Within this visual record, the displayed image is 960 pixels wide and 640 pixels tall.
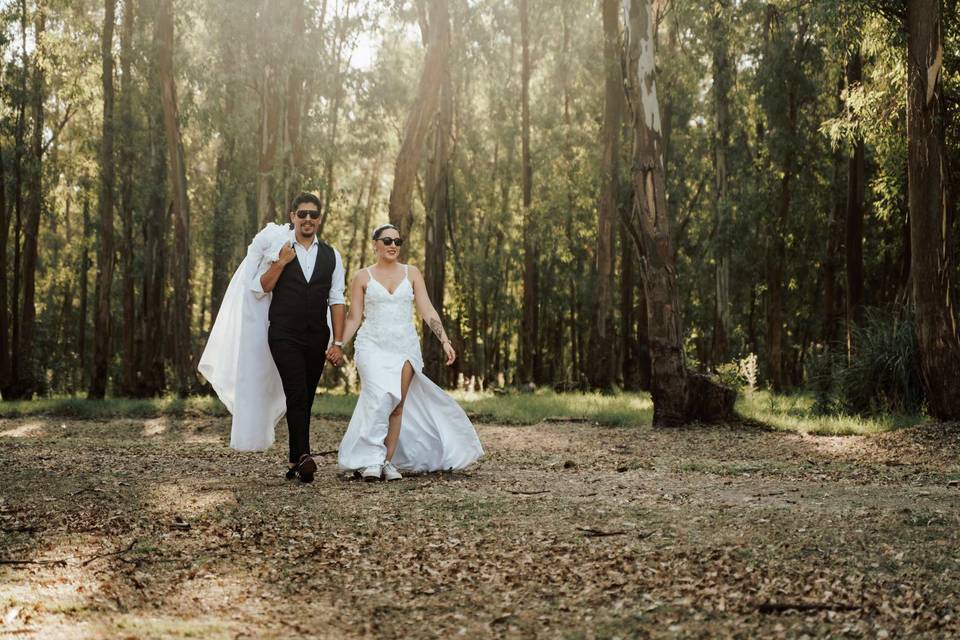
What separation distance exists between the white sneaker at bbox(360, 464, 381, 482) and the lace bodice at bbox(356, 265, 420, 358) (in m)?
0.99

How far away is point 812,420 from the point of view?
13703 millimetres

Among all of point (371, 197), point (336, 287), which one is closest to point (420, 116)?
point (336, 287)

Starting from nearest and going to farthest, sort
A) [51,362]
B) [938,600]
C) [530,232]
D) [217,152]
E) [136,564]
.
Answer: [938,600]
[136,564]
[530,232]
[217,152]
[51,362]

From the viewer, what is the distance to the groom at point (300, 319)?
7.76m

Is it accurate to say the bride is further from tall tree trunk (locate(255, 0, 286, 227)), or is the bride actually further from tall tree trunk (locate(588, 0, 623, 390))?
tall tree trunk (locate(255, 0, 286, 227))

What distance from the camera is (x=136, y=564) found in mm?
5023

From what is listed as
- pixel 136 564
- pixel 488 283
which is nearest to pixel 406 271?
pixel 136 564

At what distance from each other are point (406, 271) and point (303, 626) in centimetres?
475

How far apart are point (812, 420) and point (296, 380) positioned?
855 cm

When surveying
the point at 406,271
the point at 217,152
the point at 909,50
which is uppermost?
the point at 217,152

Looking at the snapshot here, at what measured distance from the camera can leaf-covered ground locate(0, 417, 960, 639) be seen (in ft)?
13.5

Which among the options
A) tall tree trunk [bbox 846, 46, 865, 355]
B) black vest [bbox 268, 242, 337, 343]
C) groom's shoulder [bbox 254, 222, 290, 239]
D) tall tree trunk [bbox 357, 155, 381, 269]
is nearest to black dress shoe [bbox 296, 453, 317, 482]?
black vest [bbox 268, 242, 337, 343]

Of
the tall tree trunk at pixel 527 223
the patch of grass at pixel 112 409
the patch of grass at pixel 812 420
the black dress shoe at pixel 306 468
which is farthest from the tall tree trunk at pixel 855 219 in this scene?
the black dress shoe at pixel 306 468

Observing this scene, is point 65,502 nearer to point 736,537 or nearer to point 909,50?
point 736,537
